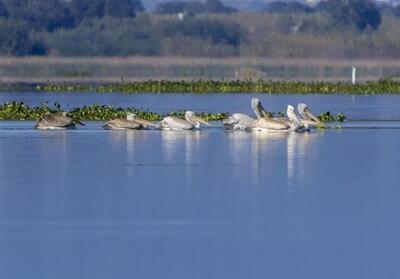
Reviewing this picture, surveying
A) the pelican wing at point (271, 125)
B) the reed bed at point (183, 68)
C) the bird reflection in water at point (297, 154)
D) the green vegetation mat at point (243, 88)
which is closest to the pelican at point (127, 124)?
the pelican wing at point (271, 125)

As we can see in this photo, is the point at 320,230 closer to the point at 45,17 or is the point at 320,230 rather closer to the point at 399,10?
the point at 45,17

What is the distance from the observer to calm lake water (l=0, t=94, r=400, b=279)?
34.7 ft

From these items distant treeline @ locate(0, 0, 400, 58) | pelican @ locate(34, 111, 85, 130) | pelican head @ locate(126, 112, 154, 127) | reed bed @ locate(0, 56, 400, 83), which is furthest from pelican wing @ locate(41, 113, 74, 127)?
distant treeline @ locate(0, 0, 400, 58)

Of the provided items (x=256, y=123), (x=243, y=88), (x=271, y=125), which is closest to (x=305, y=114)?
(x=256, y=123)

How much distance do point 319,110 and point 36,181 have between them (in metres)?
14.2

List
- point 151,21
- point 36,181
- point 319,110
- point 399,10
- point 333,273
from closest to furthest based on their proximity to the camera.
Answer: point 333,273 < point 36,181 < point 319,110 < point 151,21 < point 399,10

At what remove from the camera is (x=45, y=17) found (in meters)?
68.4

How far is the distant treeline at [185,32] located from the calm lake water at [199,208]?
3609 centimetres

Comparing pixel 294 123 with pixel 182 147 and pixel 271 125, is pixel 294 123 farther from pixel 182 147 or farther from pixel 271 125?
pixel 182 147

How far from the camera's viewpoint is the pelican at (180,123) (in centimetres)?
2206

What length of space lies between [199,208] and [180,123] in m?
9.21

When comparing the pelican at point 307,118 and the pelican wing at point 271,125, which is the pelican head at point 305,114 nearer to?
the pelican at point 307,118

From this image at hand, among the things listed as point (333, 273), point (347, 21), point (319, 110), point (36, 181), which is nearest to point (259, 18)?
point (347, 21)

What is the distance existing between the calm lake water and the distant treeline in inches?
1421
